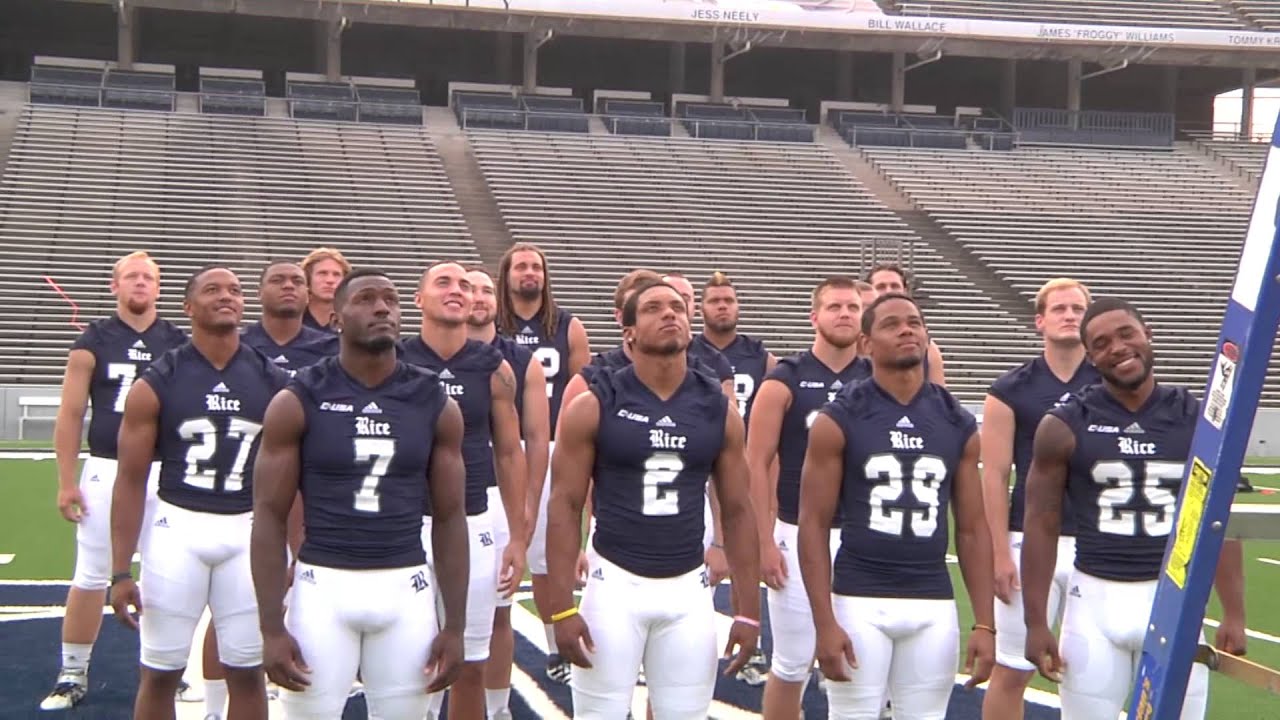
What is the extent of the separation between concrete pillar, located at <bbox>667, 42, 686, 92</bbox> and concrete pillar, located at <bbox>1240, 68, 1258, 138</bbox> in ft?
48.2

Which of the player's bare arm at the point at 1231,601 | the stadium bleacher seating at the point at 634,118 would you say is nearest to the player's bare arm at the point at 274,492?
the player's bare arm at the point at 1231,601

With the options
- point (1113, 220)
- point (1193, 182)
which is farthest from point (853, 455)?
point (1193, 182)

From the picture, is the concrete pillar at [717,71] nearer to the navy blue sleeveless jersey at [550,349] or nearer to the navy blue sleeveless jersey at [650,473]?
the navy blue sleeveless jersey at [550,349]

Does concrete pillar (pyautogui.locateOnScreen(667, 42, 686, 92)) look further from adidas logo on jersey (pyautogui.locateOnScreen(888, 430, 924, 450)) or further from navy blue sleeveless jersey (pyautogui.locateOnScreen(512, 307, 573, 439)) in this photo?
adidas logo on jersey (pyautogui.locateOnScreen(888, 430, 924, 450))

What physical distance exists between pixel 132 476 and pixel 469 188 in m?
22.5

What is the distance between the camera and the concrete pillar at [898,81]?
106 feet

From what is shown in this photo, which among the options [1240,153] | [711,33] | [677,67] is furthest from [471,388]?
[1240,153]

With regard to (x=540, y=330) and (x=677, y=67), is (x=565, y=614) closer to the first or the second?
(x=540, y=330)

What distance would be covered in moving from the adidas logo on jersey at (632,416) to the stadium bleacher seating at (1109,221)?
20.0 m

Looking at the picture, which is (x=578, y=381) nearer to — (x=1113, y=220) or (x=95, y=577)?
(x=95, y=577)

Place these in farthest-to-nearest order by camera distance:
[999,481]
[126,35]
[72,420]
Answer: [126,35]
[72,420]
[999,481]

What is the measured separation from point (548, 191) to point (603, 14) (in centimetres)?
517

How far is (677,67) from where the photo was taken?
107 ft

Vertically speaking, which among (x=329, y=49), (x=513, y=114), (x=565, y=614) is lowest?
(x=565, y=614)
